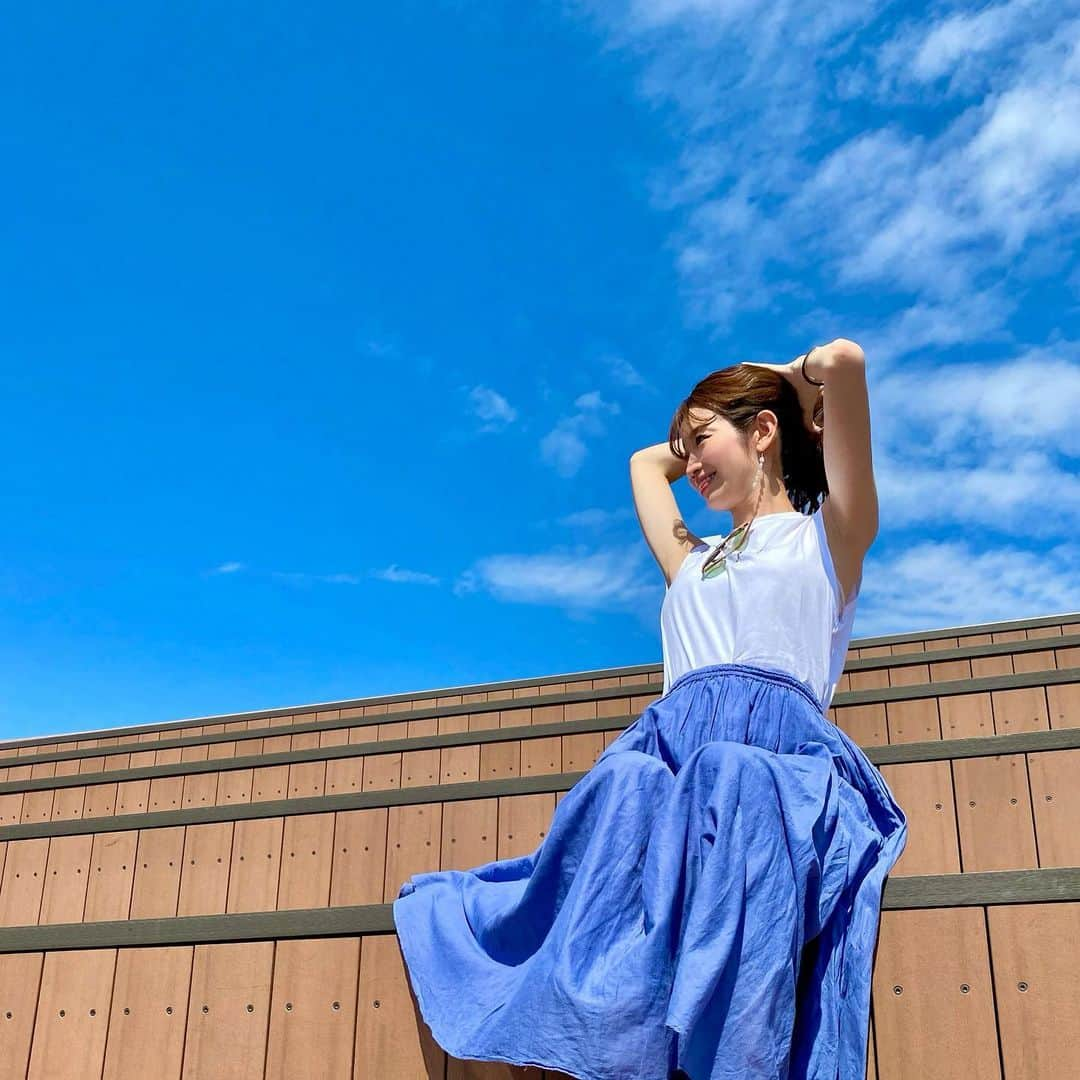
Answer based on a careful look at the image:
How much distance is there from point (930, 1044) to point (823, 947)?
169mm

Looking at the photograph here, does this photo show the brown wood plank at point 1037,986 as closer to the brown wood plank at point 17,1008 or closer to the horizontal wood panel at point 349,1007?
the horizontal wood panel at point 349,1007

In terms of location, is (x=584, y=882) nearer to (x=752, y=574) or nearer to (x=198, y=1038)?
(x=752, y=574)

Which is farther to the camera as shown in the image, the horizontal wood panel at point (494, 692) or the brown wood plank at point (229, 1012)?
the horizontal wood panel at point (494, 692)

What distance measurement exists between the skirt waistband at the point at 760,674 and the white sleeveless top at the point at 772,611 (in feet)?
0.03

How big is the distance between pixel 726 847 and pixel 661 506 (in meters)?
0.84

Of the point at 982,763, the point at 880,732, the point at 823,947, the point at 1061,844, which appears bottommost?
the point at 823,947

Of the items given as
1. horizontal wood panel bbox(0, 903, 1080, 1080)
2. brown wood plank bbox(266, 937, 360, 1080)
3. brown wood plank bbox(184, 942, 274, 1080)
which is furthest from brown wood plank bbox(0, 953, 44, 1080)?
brown wood plank bbox(266, 937, 360, 1080)

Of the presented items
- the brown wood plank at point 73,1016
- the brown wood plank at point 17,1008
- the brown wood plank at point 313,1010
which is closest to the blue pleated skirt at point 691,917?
the brown wood plank at point 313,1010

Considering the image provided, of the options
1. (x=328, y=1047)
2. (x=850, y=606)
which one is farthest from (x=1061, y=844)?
(x=328, y=1047)

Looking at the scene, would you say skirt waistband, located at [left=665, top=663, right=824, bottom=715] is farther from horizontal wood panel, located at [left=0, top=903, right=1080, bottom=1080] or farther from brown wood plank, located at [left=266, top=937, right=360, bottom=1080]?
brown wood plank, located at [left=266, top=937, right=360, bottom=1080]

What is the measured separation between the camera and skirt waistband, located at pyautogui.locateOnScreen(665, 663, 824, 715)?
1509 mm

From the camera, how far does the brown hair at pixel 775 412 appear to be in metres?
1.73

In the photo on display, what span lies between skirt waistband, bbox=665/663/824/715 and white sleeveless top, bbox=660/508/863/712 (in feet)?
0.03

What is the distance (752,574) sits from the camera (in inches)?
63.1
